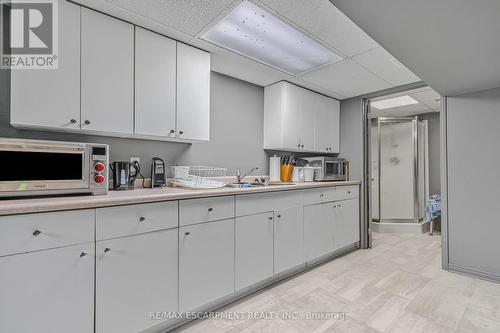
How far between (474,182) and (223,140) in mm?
2727

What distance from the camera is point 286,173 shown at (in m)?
3.12

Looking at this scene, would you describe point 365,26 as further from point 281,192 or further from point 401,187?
point 401,187

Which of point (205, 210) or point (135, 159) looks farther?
point (135, 159)

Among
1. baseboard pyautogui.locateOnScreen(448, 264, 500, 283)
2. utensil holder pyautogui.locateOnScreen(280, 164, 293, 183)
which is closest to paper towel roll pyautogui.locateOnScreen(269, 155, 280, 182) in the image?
utensil holder pyautogui.locateOnScreen(280, 164, 293, 183)

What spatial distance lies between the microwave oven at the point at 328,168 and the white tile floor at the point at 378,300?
3.61ft

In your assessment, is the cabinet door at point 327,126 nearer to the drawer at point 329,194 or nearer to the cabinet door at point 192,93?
the drawer at point 329,194

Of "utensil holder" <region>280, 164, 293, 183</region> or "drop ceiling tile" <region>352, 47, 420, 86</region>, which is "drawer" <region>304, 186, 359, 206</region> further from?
"drop ceiling tile" <region>352, 47, 420, 86</region>

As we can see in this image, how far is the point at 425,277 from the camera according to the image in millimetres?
2490

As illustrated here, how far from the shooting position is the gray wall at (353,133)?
351cm

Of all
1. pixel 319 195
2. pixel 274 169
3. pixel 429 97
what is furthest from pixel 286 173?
pixel 429 97

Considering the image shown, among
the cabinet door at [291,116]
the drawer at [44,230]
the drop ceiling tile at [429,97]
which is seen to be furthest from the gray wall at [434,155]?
the drawer at [44,230]

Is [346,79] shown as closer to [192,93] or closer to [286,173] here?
[286,173]

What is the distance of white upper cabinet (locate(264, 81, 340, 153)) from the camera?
2.98 m

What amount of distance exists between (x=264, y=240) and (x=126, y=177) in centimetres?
129
